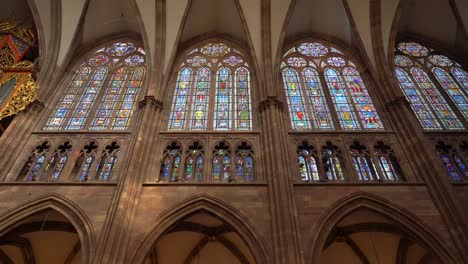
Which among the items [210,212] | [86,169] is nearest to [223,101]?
[210,212]

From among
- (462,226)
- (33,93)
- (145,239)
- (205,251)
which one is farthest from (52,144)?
(462,226)

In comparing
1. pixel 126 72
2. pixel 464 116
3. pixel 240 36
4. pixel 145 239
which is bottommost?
pixel 145 239

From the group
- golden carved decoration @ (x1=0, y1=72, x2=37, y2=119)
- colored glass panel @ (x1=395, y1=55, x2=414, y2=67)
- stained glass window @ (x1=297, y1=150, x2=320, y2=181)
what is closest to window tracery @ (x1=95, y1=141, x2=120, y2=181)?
golden carved decoration @ (x1=0, y1=72, x2=37, y2=119)

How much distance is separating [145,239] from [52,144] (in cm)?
501

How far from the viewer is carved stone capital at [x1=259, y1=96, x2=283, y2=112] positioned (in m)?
11.1

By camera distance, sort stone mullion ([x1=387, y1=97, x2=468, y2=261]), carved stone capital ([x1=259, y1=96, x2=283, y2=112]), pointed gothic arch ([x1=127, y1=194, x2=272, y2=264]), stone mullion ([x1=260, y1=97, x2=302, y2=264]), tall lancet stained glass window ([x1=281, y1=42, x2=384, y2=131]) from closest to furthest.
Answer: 1. stone mullion ([x1=260, y1=97, x2=302, y2=264])
2. pointed gothic arch ([x1=127, y1=194, x2=272, y2=264])
3. stone mullion ([x1=387, y1=97, x2=468, y2=261])
4. carved stone capital ([x1=259, y1=96, x2=283, y2=112])
5. tall lancet stained glass window ([x1=281, y1=42, x2=384, y2=131])

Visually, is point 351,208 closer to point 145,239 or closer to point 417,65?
point 145,239

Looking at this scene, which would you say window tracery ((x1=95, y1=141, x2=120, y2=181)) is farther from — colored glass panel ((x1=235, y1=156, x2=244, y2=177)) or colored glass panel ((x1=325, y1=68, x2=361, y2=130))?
colored glass panel ((x1=325, y1=68, x2=361, y2=130))

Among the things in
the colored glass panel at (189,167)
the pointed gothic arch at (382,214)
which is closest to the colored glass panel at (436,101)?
the pointed gothic arch at (382,214)

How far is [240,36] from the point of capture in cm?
1502

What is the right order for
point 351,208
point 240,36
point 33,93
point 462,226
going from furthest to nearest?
1. point 240,36
2. point 33,93
3. point 351,208
4. point 462,226

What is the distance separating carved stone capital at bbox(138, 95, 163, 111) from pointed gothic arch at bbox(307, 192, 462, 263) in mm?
6461

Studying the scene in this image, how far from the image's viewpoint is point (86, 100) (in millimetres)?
12602

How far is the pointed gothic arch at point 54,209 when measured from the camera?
26.6 feet
